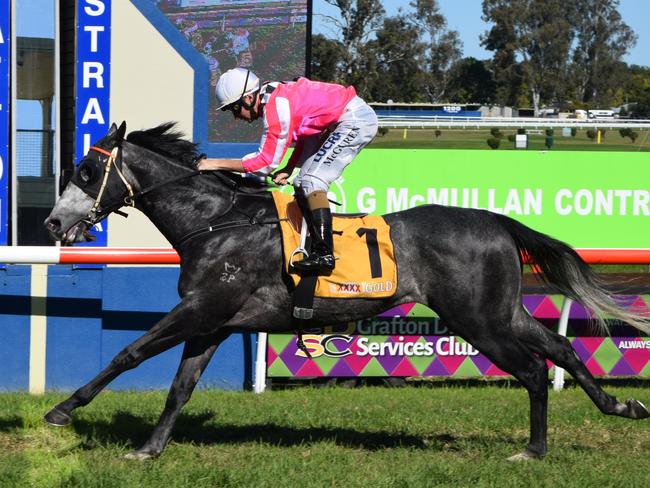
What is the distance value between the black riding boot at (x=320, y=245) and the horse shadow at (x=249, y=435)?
44.1 inches

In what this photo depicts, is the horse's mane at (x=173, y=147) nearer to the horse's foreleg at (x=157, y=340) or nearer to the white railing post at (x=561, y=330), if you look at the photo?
the horse's foreleg at (x=157, y=340)

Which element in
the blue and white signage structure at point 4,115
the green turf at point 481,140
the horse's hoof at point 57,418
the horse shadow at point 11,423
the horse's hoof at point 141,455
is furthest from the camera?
the green turf at point 481,140

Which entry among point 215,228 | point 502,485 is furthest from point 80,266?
point 502,485

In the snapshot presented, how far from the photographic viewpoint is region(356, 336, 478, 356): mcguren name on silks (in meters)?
7.84

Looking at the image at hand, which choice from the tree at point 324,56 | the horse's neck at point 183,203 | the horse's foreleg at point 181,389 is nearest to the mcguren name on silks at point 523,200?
the horse's neck at point 183,203

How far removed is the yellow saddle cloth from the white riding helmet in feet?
2.24

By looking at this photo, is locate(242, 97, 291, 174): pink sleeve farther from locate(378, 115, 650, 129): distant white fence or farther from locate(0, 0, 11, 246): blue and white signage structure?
locate(378, 115, 650, 129): distant white fence

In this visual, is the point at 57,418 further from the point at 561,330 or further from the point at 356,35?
the point at 356,35

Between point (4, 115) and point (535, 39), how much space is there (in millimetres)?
72391

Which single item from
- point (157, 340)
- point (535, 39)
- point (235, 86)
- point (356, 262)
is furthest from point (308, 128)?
point (535, 39)

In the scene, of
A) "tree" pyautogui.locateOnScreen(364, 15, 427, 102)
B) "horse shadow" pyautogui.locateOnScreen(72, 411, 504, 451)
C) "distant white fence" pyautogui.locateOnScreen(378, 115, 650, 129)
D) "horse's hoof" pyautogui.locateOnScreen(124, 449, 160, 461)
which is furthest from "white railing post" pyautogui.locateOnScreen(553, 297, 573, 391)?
"tree" pyautogui.locateOnScreen(364, 15, 427, 102)

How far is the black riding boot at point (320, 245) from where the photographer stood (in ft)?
17.7

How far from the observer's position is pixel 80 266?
771 centimetres

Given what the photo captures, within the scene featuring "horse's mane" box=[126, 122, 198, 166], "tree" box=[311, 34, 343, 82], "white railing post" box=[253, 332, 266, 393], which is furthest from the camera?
"tree" box=[311, 34, 343, 82]
